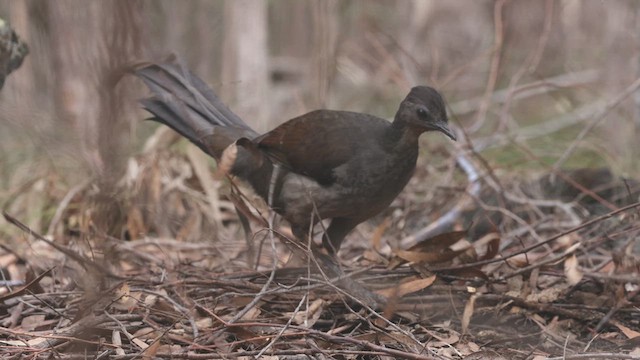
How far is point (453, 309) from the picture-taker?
332 centimetres

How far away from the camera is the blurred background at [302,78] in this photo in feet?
5.65

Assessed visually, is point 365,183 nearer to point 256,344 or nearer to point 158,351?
point 256,344

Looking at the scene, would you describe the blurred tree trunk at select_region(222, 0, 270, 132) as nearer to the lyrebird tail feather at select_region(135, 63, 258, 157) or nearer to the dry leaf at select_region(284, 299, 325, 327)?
the lyrebird tail feather at select_region(135, 63, 258, 157)

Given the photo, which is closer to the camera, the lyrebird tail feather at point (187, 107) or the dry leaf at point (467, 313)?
the dry leaf at point (467, 313)

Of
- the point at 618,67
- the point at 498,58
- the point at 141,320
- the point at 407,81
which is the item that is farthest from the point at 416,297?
the point at 618,67

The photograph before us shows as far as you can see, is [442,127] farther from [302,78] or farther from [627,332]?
[302,78]

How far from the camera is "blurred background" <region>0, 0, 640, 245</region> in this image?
172 centimetres

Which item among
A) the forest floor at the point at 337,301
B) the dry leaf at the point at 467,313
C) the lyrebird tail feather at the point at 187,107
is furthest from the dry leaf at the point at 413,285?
the lyrebird tail feather at the point at 187,107

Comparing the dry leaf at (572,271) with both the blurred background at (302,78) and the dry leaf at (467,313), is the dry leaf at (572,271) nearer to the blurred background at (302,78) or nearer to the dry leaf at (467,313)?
the dry leaf at (467,313)

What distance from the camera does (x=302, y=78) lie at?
12.9 metres

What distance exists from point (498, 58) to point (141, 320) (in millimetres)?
3337

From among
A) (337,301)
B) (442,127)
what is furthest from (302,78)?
(337,301)

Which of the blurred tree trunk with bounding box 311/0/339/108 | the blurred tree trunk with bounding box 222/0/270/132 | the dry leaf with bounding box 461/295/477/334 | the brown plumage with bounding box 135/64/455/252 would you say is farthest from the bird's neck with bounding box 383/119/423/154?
the blurred tree trunk with bounding box 222/0/270/132

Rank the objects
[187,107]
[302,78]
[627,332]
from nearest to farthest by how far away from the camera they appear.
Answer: [627,332]
[187,107]
[302,78]
